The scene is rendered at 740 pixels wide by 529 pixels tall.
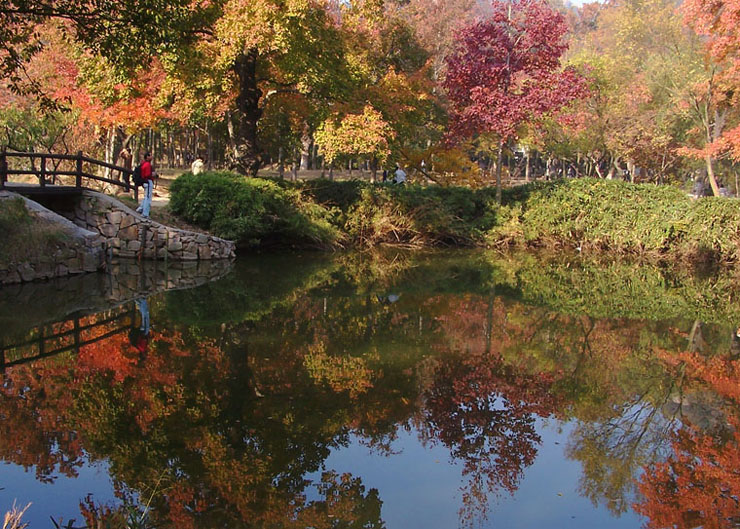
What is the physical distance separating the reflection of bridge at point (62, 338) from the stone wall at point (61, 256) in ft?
11.9

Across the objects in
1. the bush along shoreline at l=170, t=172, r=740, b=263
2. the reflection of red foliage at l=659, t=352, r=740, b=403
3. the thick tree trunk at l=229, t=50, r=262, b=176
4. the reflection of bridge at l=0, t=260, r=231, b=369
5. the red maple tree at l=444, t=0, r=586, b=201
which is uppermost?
the red maple tree at l=444, t=0, r=586, b=201

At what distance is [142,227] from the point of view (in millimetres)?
16875

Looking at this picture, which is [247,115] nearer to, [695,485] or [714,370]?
[714,370]

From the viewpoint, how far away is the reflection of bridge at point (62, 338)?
891 centimetres

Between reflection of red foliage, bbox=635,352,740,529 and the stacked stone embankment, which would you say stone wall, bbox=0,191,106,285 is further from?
reflection of red foliage, bbox=635,352,740,529

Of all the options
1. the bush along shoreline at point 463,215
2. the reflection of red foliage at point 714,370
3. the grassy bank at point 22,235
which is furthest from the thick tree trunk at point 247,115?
the reflection of red foliage at point 714,370

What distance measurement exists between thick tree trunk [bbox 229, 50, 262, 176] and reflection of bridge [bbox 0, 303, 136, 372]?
389 inches

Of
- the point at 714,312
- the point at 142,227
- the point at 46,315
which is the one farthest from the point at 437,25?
the point at 46,315

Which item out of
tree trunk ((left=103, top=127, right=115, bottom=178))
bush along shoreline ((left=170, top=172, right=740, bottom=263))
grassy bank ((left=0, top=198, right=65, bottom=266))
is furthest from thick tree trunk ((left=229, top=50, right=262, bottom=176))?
tree trunk ((left=103, top=127, right=115, bottom=178))

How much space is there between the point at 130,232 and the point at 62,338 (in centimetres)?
749

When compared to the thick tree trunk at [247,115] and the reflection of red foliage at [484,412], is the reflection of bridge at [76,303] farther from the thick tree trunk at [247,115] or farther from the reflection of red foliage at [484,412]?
the reflection of red foliage at [484,412]

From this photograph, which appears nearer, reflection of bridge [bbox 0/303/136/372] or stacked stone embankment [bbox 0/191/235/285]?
reflection of bridge [bbox 0/303/136/372]

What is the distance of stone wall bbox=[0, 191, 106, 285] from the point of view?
13711 mm

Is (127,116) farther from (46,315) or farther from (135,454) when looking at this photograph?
(135,454)
